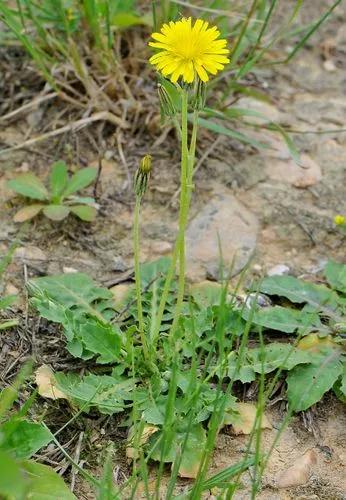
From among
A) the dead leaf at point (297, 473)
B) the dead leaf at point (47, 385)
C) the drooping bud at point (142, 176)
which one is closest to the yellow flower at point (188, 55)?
the drooping bud at point (142, 176)

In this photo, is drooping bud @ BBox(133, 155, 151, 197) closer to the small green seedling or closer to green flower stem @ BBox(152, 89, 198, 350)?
green flower stem @ BBox(152, 89, 198, 350)

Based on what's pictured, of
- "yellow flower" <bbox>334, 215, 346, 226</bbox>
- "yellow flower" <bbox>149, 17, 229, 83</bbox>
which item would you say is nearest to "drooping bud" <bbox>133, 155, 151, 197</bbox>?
"yellow flower" <bbox>149, 17, 229, 83</bbox>

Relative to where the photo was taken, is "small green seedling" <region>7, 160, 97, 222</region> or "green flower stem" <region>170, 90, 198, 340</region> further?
"small green seedling" <region>7, 160, 97, 222</region>

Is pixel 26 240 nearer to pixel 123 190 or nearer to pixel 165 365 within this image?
pixel 123 190

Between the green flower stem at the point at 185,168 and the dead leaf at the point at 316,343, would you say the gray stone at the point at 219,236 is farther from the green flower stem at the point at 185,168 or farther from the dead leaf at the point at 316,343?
the green flower stem at the point at 185,168

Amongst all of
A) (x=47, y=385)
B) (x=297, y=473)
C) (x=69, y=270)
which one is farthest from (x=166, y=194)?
(x=297, y=473)

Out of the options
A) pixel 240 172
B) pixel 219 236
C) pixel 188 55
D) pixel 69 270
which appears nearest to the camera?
pixel 188 55

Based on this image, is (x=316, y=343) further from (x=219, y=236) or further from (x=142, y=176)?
(x=142, y=176)
